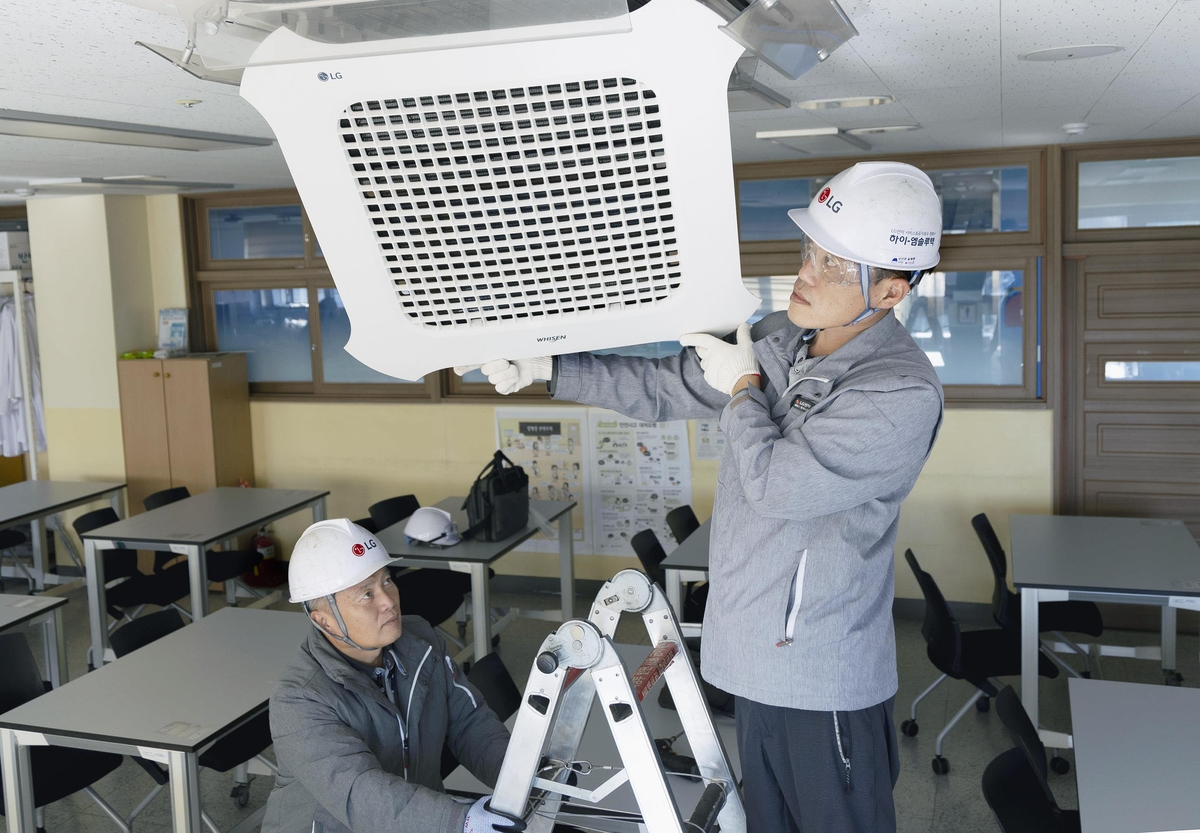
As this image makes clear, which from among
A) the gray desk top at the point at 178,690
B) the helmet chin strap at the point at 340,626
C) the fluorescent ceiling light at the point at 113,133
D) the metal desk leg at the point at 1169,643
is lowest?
the metal desk leg at the point at 1169,643

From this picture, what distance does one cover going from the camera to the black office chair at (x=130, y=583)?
4.86 metres

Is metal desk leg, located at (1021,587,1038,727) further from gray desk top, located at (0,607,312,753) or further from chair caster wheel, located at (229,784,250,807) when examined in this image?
chair caster wheel, located at (229,784,250,807)

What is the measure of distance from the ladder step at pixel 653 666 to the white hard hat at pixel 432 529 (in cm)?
289

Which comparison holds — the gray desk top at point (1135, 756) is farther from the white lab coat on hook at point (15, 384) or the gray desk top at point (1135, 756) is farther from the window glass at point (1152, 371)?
the white lab coat on hook at point (15, 384)

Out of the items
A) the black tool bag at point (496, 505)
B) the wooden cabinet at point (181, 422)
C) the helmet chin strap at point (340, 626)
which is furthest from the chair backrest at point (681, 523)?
the wooden cabinet at point (181, 422)

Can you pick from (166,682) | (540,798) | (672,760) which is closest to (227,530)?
(166,682)

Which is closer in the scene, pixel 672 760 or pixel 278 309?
pixel 672 760

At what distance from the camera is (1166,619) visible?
14.4 feet

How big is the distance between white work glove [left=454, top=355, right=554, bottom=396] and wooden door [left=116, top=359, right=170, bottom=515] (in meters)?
5.29

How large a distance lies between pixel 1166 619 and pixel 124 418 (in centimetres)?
597

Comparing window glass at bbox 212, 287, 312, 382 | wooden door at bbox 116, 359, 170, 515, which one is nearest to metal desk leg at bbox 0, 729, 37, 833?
wooden door at bbox 116, 359, 170, 515

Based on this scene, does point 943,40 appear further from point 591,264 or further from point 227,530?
point 227,530

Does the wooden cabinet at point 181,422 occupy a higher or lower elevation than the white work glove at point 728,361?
lower

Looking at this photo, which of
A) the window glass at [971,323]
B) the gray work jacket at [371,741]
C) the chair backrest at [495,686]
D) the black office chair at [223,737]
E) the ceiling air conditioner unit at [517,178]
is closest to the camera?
the ceiling air conditioner unit at [517,178]
